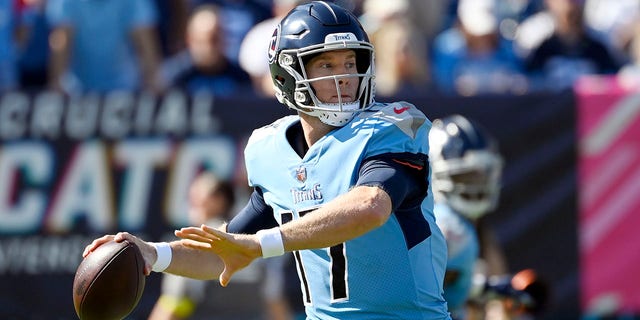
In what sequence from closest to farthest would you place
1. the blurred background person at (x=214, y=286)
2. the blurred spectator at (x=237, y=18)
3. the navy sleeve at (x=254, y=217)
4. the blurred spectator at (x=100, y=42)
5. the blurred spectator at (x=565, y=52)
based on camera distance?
the navy sleeve at (x=254, y=217), the blurred background person at (x=214, y=286), the blurred spectator at (x=100, y=42), the blurred spectator at (x=565, y=52), the blurred spectator at (x=237, y=18)

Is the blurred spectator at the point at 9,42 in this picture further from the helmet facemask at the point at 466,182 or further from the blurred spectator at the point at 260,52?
the helmet facemask at the point at 466,182

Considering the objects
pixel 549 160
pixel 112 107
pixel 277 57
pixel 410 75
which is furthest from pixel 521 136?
pixel 277 57

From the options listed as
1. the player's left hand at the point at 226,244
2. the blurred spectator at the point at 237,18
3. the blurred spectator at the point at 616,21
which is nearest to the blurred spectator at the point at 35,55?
the blurred spectator at the point at 237,18

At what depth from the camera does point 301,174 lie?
4.21 metres

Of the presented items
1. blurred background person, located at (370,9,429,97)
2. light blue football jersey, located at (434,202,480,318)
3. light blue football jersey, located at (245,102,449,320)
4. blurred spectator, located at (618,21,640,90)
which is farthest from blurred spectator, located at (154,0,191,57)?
light blue football jersey, located at (245,102,449,320)

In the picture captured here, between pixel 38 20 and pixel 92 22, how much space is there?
0.45 metres

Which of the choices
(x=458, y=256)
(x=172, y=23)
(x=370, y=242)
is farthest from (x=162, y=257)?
(x=172, y=23)

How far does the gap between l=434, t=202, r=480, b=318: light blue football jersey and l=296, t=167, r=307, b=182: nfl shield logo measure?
149cm

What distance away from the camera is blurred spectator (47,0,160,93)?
30.8 ft

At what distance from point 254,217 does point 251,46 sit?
5.46 metres

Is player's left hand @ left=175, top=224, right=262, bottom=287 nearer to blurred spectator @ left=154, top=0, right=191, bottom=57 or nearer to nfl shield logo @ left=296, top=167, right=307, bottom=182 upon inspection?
nfl shield logo @ left=296, top=167, right=307, bottom=182

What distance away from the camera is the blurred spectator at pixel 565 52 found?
1014 cm

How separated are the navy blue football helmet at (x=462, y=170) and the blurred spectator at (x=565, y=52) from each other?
3.92 meters

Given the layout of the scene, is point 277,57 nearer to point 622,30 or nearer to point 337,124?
point 337,124
